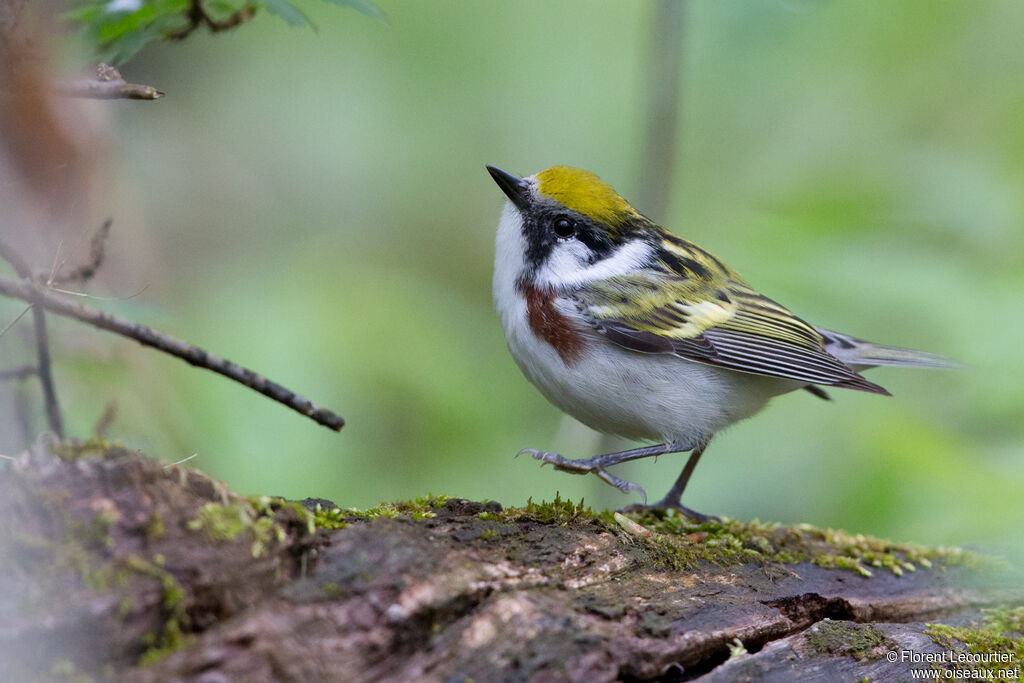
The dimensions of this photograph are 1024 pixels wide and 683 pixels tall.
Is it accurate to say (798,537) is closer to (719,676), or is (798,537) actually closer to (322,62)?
(719,676)

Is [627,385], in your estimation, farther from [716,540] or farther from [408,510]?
[408,510]

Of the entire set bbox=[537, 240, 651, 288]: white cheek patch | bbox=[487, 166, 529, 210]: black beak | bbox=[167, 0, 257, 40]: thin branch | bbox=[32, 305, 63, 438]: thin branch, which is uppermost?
bbox=[167, 0, 257, 40]: thin branch

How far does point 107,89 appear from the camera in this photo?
108 inches

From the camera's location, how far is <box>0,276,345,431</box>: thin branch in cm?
232

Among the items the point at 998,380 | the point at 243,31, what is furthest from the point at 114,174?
the point at 998,380

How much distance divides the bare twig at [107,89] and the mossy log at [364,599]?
4.03 feet

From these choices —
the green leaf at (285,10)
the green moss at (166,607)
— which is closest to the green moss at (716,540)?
the green moss at (166,607)

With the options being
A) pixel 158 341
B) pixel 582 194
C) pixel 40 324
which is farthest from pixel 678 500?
pixel 40 324

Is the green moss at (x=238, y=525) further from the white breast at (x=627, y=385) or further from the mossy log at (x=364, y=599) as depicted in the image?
the white breast at (x=627, y=385)

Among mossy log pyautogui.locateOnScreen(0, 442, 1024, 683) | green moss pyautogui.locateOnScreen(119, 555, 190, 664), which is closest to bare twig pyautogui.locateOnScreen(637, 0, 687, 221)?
mossy log pyautogui.locateOnScreen(0, 442, 1024, 683)

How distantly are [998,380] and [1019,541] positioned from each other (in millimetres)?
1252

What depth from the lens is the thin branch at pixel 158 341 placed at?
7.61 feet

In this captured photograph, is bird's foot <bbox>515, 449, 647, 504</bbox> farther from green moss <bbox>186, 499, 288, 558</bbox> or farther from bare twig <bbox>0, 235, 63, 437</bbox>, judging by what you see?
bare twig <bbox>0, 235, 63, 437</bbox>

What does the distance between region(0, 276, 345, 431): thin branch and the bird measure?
1906 mm
